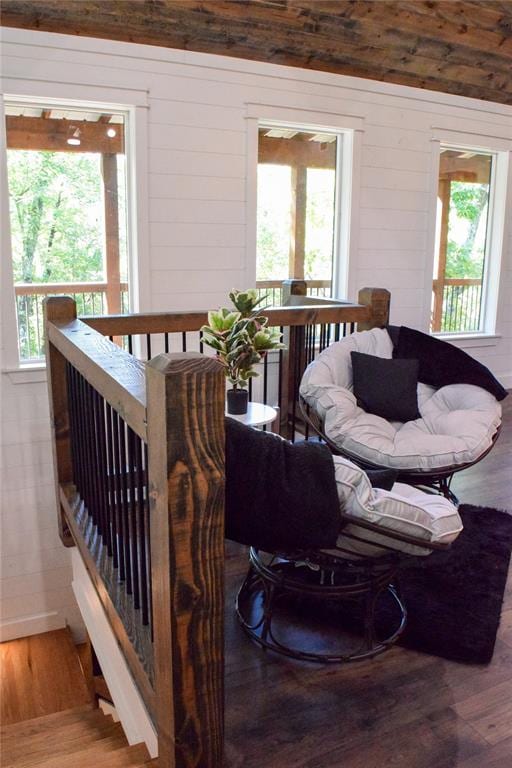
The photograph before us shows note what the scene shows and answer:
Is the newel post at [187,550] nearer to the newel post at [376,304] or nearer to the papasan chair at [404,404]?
the papasan chair at [404,404]

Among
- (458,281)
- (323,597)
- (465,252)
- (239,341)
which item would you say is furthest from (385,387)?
(465,252)

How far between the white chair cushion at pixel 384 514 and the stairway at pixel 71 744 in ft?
2.74

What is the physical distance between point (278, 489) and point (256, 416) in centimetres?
124

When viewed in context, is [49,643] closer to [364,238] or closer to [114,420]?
[114,420]

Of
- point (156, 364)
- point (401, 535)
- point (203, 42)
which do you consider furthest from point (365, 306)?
point (156, 364)

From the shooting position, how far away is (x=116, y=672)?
7.22ft

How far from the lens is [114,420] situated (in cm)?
184

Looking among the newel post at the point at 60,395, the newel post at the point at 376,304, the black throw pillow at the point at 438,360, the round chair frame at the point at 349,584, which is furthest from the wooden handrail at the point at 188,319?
the round chair frame at the point at 349,584

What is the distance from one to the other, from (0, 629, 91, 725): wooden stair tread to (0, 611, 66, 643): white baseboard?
3 cm

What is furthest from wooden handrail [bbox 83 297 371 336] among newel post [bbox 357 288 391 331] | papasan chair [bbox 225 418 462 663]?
papasan chair [bbox 225 418 462 663]

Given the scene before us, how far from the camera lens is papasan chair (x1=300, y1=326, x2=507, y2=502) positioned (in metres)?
2.92

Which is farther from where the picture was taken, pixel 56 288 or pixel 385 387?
pixel 56 288

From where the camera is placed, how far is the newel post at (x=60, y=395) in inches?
105

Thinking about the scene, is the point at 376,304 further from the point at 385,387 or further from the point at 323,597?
the point at 323,597
